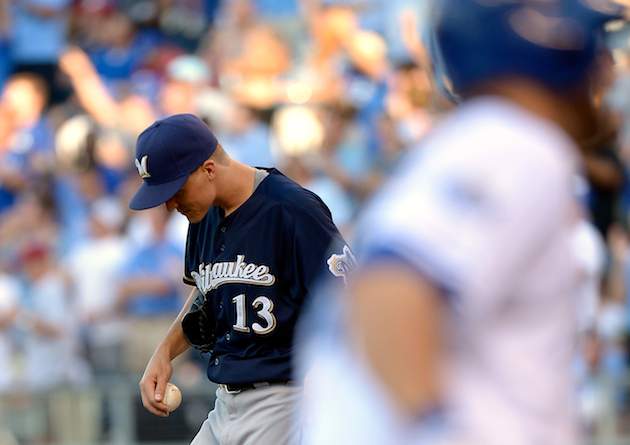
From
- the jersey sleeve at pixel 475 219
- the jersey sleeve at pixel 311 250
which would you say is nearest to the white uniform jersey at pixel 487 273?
the jersey sleeve at pixel 475 219

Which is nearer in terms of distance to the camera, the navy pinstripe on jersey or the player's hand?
the navy pinstripe on jersey

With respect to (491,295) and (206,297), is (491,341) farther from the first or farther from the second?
(206,297)

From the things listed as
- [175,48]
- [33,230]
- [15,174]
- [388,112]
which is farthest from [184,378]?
[175,48]

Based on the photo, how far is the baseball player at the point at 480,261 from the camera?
2.01 metres

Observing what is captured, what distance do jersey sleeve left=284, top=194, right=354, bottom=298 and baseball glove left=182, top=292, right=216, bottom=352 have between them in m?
0.43

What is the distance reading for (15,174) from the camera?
1076cm

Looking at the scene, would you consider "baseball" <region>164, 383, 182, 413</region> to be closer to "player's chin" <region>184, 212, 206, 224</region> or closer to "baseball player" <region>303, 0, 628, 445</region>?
"player's chin" <region>184, 212, 206, 224</region>

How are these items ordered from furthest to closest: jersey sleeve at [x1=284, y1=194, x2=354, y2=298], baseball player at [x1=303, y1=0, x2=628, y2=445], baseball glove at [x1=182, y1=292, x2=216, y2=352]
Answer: baseball glove at [x1=182, y1=292, x2=216, y2=352] → jersey sleeve at [x1=284, y1=194, x2=354, y2=298] → baseball player at [x1=303, y1=0, x2=628, y2=445]

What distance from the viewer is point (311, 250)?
4.65 meters

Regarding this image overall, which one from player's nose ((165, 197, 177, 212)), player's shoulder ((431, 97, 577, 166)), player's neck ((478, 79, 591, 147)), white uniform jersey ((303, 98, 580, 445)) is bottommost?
player's nose ((165, 197, 177, 212))

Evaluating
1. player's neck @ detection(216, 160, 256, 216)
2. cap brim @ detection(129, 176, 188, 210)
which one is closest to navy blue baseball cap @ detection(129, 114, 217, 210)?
cap brim @ detection(129, 176, 188, 210)

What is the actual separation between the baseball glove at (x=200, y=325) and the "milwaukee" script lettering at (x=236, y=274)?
0.14 meters

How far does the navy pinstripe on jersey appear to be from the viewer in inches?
185

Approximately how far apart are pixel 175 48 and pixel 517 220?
34.5ft
